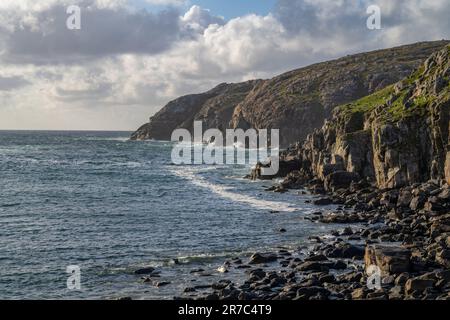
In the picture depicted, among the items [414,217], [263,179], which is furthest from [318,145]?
[414,217]

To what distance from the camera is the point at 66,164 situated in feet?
504

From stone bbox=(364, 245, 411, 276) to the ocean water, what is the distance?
1236 cm

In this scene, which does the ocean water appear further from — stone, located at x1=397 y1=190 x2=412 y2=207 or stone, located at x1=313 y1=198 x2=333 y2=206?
stone, located at x1=397 y1=190 x2=412 y2=207

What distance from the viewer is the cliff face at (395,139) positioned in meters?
80.6

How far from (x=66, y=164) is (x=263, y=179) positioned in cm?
6362

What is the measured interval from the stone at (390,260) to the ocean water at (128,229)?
12.4m

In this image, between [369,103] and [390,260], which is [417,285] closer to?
[390,260]

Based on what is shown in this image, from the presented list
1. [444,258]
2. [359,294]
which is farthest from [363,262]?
[359,294]

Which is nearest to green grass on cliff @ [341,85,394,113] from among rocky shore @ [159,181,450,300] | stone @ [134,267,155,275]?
rocky shore @ [159,181,450,300]

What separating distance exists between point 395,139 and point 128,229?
44.2 m

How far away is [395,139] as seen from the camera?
8444cm

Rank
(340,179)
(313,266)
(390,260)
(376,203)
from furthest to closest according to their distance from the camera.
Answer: (340,179) < (376,203) < (313,266) < (390,260)

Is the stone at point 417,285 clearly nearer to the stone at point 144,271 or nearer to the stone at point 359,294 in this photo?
the stone at point 359,294
